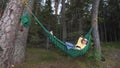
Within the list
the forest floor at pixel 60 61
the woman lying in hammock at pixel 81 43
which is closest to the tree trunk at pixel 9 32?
the forest floor at pixel 60 61

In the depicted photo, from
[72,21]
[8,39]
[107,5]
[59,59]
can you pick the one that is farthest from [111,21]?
[8,39]

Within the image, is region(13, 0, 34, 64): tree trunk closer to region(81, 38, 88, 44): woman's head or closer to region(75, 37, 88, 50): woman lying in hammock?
region(75, 37, 88, 50): woman lying in hammock

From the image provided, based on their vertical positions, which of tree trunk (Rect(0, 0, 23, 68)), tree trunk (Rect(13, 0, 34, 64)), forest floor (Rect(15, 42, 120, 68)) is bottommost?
forest floor (Rect(15, 42, 120, 68))

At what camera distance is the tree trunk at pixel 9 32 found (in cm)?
260

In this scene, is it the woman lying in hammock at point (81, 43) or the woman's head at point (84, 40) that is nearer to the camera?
the woman lying in hammock at point (81, 43)

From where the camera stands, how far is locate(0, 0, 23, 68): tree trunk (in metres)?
2.60

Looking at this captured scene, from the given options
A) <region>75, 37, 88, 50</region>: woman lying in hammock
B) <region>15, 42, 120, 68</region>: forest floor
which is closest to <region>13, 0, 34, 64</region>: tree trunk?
<region>15, 42, 120, 68</region>: forest floor

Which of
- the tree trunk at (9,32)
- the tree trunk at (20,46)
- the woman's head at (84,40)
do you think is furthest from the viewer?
the woman's head at (84,40)

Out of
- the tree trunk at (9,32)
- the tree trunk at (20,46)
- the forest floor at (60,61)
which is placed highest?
the tree trunk at (9,32)

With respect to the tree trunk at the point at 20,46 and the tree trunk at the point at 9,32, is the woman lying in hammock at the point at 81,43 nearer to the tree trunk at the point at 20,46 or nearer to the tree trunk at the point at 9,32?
the tree trunk at the point at 20,46

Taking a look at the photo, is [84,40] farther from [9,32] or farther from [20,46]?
[9,32]

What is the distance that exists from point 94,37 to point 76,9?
8.58 ft

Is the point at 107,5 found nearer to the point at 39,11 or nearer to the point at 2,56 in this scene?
the point at 39,11

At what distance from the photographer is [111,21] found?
13.5m
